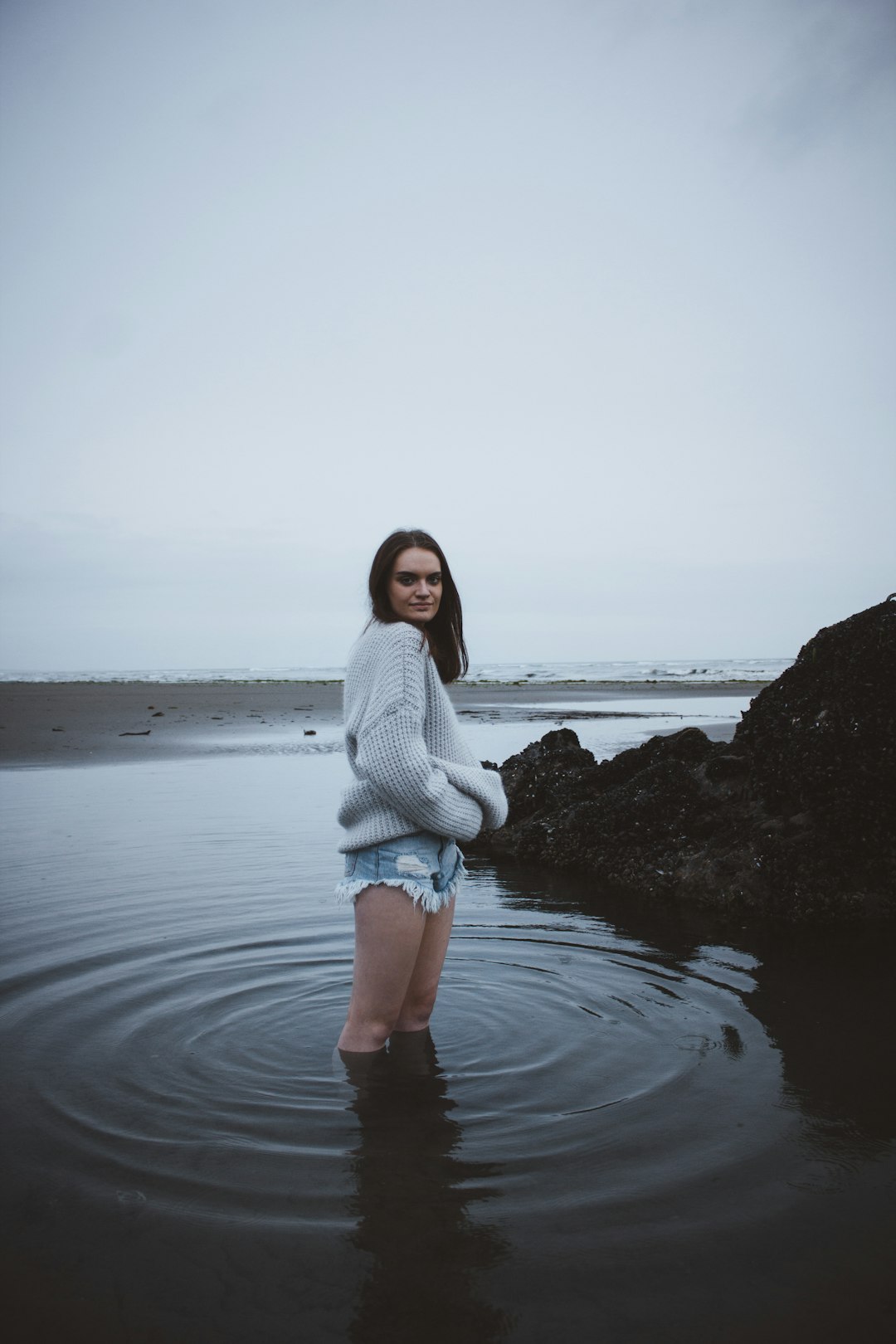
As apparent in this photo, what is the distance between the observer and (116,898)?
6.20 meters

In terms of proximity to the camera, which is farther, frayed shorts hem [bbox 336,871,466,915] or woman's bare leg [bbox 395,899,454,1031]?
woman's bare leg [bbox 395,899,454,1031]

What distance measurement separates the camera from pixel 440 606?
3.80m

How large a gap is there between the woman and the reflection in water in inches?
12.8

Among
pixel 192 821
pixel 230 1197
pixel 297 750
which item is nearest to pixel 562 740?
pixel 192 821

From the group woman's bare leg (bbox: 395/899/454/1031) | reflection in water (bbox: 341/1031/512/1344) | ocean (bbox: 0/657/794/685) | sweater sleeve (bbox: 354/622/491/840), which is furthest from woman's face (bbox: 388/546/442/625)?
ocean (bbox: 0/657/794/685)

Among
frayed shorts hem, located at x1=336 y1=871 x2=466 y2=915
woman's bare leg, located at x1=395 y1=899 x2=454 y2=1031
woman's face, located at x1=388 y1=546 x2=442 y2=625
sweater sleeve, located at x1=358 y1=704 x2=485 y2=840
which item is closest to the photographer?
sweater sleeve, located at x1=358 y1=704 x2=485 y2=840

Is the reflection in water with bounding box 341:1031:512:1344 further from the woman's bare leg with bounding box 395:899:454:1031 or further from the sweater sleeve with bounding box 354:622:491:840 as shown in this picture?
the sweater sleeve with bounding box 354:622:491:840

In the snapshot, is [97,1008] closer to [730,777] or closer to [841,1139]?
[841,1139]

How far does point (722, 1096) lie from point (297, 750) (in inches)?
561

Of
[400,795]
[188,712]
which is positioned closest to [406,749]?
[400,795]

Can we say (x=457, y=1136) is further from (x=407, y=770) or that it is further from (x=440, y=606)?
(x=440, y=606)

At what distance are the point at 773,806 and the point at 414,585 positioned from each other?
3.97 m

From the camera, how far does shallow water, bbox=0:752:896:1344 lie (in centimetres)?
220

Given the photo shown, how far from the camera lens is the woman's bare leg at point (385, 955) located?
3.42 m
